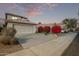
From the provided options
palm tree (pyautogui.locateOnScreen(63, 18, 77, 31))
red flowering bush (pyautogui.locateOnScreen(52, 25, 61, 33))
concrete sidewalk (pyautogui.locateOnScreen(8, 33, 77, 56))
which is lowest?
concrete sidewalk (pyautogui.locateOnScreen(8, 33, 77, 56))

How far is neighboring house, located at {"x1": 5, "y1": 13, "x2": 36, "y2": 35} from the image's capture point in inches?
72.6

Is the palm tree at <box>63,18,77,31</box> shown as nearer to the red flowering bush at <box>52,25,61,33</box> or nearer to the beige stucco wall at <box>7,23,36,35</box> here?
the red flowering bush at <box>52,25,61,33</box>

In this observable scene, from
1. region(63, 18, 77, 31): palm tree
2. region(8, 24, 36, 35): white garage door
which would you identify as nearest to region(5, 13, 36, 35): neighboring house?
region(8, 24, 36, 35): white garage door

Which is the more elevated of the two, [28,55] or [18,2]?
[18,2]

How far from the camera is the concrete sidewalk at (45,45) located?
72.2 inches

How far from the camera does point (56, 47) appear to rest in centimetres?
184

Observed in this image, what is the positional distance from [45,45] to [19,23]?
0.95 ft

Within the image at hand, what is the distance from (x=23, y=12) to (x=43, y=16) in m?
0.17

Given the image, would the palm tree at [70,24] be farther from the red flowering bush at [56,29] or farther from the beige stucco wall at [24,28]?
the beige stucco wall at [24,28]

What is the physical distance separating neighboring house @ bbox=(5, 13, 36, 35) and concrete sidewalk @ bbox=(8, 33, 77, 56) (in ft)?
0.27

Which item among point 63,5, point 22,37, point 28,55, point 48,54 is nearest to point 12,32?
point 22,37

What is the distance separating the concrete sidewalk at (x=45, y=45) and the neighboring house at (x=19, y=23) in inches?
3.2

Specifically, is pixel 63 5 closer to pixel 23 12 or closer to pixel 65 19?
pixel 65 19

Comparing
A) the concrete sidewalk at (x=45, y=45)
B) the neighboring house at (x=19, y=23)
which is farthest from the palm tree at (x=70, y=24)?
the neighboring house at (x=19, y=23)
